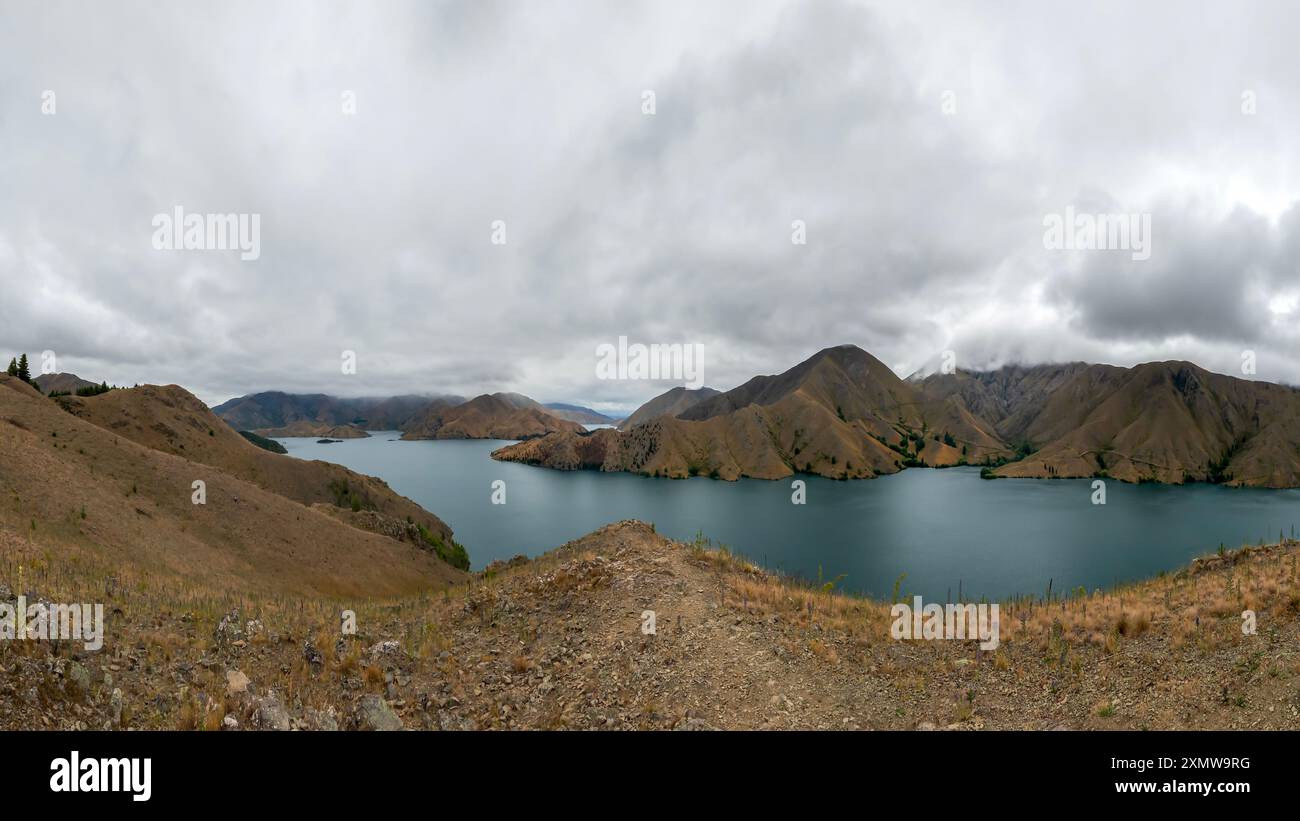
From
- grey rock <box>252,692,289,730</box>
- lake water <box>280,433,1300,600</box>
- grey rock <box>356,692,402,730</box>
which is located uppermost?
grey rock <box>252,692,289,730</box>

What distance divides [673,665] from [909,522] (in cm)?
9647

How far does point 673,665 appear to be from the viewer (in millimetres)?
10445

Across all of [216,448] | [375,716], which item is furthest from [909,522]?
[216,448]

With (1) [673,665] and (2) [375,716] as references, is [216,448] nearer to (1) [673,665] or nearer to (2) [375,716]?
(2) [375,716]

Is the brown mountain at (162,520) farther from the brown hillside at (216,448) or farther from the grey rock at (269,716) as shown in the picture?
the grey rock at (269,716)

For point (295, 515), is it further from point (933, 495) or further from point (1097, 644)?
point (933, 495)

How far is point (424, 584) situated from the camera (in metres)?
45.6

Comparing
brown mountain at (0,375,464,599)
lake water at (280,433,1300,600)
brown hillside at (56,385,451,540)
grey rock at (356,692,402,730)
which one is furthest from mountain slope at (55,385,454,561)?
grey rock at (356,692,402,730)

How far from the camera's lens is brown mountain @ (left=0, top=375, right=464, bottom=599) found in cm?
2094

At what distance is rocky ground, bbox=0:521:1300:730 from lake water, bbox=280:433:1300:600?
3694cm

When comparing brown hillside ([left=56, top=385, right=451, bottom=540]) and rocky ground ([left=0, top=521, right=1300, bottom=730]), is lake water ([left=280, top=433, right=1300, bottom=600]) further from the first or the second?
rocky ground ([left=0, top=521, right=1300, bottom=730])

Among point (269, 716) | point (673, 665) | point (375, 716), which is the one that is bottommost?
point (375, 716)

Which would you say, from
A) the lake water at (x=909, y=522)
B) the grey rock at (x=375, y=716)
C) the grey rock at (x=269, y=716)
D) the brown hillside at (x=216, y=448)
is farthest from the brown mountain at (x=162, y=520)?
the lake water at (x=909, y=522)
